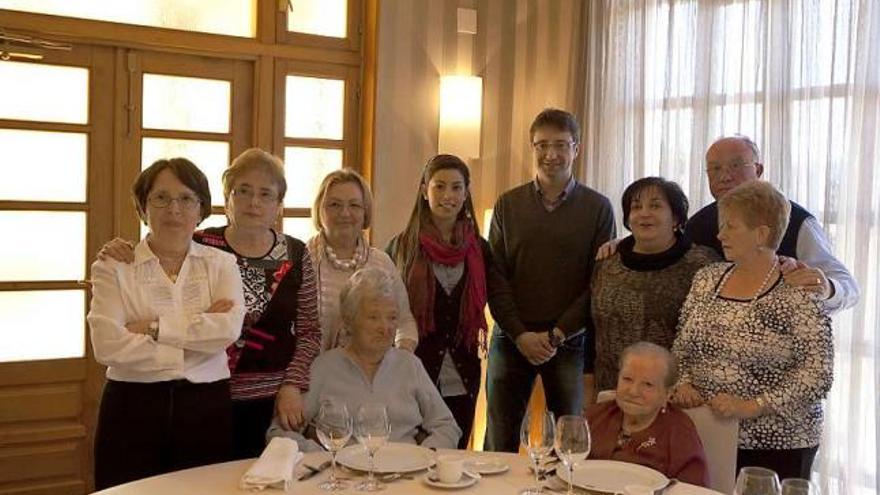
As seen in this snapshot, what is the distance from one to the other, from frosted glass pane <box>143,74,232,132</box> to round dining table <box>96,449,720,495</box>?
8.62 ft

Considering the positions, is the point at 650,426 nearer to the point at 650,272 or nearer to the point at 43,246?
the point at 650,272

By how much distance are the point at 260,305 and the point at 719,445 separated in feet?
4.61

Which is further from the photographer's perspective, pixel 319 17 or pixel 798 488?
pixel 319 17

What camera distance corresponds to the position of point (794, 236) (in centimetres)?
309

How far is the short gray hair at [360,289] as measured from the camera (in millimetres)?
2842

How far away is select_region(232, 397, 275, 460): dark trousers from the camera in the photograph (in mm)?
2826

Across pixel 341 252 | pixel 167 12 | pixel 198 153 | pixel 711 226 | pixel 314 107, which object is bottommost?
pixel 341 252

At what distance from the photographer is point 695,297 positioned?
2857 millimetres

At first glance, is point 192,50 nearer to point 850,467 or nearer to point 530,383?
point 530,383

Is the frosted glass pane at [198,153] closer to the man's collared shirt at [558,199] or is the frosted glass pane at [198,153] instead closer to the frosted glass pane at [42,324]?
the frosted glass pane at [42,324]

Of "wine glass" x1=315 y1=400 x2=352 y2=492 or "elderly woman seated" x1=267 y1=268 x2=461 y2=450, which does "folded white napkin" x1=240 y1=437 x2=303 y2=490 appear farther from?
"elderly woman seated" x1=267 y1=268 x2=461 y2=450

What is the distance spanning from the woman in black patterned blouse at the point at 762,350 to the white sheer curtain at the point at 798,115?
3.64 ft

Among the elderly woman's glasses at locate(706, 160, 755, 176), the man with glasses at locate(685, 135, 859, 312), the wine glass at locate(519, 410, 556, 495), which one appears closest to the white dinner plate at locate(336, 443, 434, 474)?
the wine glass at locate(519, 410, 556, 495)

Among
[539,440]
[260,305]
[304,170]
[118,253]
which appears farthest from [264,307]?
[304,170]
